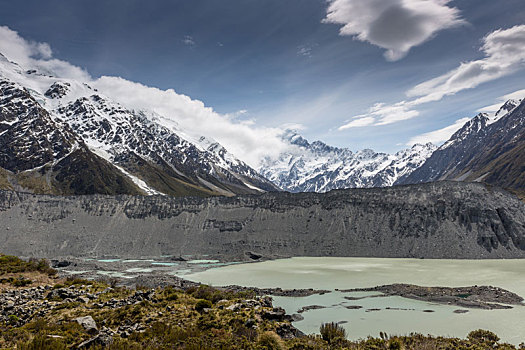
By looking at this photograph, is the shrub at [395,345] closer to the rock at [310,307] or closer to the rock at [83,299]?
the rock at [310,307]

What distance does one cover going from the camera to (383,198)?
78750mm

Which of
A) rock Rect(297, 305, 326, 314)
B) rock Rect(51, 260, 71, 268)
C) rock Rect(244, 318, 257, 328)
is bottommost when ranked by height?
rock Rect(51, 260, 71, 268)

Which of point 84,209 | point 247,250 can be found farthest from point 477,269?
point 84,209

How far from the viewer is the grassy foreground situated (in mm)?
15289

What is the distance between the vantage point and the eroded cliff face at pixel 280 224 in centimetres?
6688

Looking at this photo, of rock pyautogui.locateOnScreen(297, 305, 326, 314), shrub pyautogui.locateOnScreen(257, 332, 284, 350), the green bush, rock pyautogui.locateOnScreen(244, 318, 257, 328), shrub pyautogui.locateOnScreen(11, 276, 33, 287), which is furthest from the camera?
rock pyautogui.locateOnScreen(297, 305, 326, 314)

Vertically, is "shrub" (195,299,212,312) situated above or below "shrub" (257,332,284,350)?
above

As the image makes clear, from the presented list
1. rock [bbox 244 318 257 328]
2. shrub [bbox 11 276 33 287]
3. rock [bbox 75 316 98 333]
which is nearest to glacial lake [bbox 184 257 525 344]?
rock [bbox 244 318 257 328]

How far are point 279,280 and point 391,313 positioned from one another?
1899cm

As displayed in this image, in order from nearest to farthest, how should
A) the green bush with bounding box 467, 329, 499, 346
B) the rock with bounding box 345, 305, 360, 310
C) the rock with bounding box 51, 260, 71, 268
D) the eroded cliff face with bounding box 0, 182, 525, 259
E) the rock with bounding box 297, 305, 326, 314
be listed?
1. the green bush with bounding box 467, 329, 499, 346
2. the rock with bounding box 297, 305, 326, 314
3. the rock with bounding box 345, 305, 360, 310
4. the rock with bounding box 51, 260, 71, 268
5. the eroded cliff face with bounding box 0, 182, 525, 259

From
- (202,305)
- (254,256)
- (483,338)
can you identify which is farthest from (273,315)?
(254,256)

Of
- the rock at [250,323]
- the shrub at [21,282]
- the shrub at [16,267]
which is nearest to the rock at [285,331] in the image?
the rock at [250,323]

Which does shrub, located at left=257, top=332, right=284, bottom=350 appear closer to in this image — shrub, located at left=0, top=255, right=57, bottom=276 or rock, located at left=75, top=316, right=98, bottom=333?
rock, located at left=75, top=316, right=98, bottom=333

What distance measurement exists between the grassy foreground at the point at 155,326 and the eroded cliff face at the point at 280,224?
5047 centimetres
